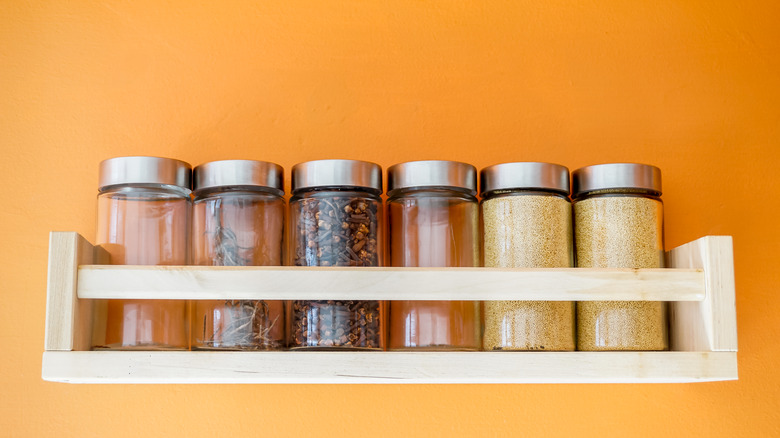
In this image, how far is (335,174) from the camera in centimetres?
111

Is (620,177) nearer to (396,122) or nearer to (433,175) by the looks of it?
(433,175)

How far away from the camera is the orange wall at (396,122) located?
4.25 ft

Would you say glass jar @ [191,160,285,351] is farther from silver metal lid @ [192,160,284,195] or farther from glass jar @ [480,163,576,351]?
glass jar @ [480,163,576,351]

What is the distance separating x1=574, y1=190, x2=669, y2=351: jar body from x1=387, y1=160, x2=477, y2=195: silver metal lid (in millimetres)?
174

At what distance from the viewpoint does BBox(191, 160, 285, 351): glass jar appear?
108cm

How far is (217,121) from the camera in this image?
52.6 inches

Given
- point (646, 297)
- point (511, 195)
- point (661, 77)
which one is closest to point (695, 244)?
point (646, 297)

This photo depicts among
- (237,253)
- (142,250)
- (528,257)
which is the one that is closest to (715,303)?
(528,257)

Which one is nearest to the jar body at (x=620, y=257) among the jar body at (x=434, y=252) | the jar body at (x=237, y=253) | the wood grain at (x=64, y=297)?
the jar body at (x=434, y=252)

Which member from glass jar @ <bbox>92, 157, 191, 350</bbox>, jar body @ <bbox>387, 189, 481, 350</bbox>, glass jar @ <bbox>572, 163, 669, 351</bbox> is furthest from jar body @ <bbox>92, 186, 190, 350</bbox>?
glass jar @ <bbox>572, 163, 669, 351</bbox>

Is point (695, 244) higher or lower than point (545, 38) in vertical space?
lower

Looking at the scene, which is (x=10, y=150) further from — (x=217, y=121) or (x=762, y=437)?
(x=762, y=437)

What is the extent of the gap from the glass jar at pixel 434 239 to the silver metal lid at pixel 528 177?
4 cm

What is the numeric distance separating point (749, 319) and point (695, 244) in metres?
0.31
